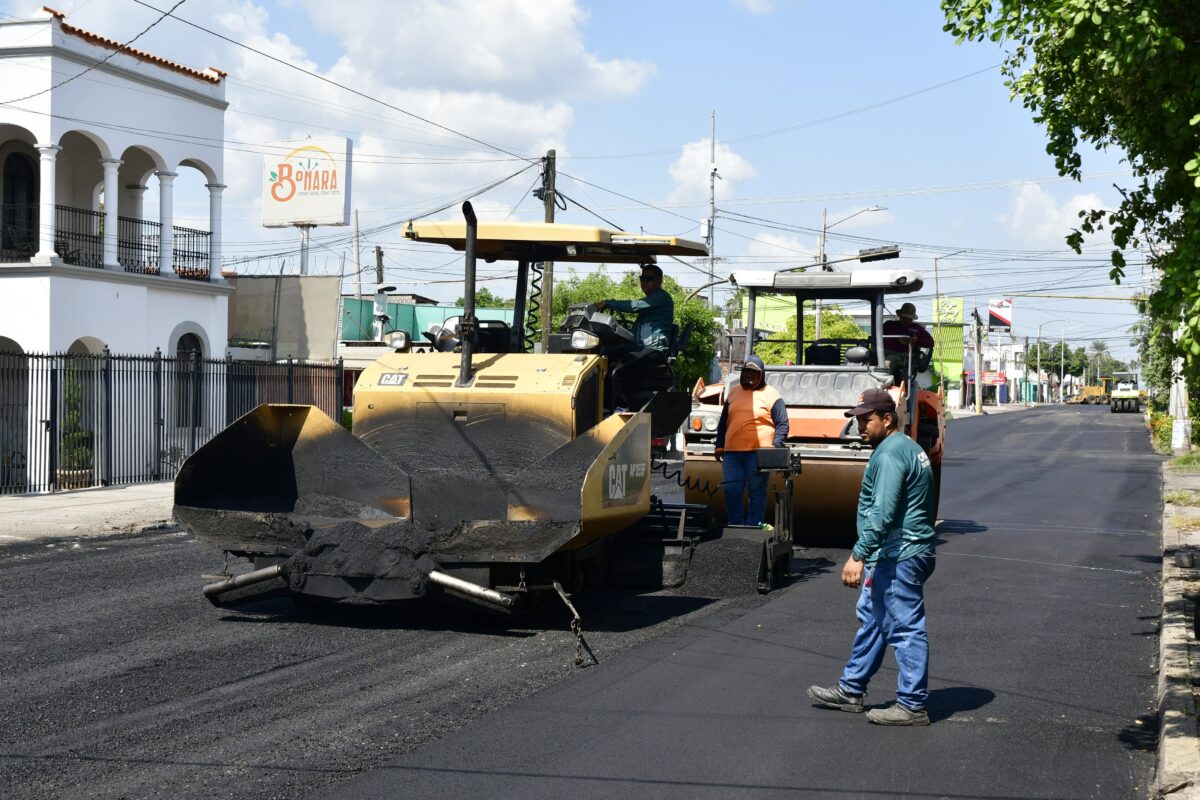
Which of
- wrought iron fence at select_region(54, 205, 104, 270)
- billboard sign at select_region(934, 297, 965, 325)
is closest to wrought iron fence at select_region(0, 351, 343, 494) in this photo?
wrought iron fence at select_region(54, 205, 104, 270)

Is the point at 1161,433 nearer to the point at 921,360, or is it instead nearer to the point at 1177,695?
the point at 921,360

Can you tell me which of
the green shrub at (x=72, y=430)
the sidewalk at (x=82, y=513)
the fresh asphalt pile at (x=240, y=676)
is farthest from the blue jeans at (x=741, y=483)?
the green shrub at (x=72, y=430)

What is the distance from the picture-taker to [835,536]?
13.5m

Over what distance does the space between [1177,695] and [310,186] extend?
3989 cm

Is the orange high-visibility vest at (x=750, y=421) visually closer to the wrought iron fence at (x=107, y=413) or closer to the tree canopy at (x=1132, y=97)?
the tree canopy at (x=1132, y=97)

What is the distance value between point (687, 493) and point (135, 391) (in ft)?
36.8

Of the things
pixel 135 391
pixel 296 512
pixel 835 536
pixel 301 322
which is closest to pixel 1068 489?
pixel 835 536

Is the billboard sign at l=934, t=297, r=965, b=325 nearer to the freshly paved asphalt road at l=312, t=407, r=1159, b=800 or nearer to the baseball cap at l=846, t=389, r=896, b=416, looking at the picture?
the freshly paved asphalt road at l=312, t=407, r=1159, b=800

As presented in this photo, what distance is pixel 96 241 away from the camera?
26.9m

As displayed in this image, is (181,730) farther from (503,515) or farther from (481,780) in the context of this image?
(503,515)

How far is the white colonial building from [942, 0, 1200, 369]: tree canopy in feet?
66.8

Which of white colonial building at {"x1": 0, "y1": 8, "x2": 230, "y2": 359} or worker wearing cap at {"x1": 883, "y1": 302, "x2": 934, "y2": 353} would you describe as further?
white colonial building at {"x1": 0, "y1": 8, "x2": 230, "y2": 359}

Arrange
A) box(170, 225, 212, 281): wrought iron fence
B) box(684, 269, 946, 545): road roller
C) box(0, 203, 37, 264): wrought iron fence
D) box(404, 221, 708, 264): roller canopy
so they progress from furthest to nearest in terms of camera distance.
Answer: box(170, 225, 212, 281): wrought iron fence, box(0, 203, 37, 264): wrought iron fence, box(684, 269, 946, 545): road roller, box(404, 221, 708, 264): roller canopy

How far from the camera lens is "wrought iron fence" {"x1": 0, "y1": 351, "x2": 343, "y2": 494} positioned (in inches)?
747
